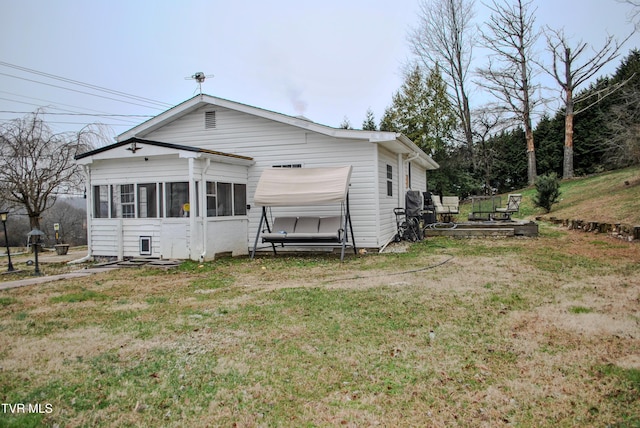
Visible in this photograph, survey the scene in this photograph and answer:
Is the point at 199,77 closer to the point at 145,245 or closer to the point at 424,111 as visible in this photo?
the point at 145,245

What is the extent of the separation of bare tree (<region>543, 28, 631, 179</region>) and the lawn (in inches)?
788

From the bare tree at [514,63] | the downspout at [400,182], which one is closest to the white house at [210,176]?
the downspout at [400,182]

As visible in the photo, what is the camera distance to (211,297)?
585 centimetres

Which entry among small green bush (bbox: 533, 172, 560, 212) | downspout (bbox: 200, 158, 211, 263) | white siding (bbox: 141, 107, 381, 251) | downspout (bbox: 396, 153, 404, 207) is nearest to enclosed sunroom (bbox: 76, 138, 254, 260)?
downspout (bbox: 200, 158, 211, 263)

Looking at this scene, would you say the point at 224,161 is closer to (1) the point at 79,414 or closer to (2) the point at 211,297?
(2) the point at 211,297

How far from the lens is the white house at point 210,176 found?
9.62 meters

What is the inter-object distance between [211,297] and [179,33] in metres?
15.7

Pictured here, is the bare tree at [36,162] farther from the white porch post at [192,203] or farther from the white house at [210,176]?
the white porch post at [192,203]

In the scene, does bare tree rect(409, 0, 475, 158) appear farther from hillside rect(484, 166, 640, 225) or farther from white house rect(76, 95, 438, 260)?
white house rect(76, 95, 438, 260)

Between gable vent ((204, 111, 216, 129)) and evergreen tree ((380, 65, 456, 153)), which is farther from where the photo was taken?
evergreen tree ((380, 65, 456, 153))

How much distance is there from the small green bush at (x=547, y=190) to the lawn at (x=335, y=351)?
35.8ft

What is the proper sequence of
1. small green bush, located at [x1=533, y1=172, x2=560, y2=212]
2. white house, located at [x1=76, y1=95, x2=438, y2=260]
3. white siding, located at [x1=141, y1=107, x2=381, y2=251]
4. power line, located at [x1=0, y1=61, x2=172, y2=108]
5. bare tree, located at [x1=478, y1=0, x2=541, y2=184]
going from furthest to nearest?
bare tree, located at [x1=478, y1=0, x2=541, y2=184] < small green bush, located at [x1=533, y1=172, x2=560, y2=212] < power line, located at [x1=0, y1=61, x2=172, y2=108] < white siding, located at [x1=141, y1=107, x2=381, y2=251] < white house, located at [x1=76, y1=95, x2=438, y2=260]

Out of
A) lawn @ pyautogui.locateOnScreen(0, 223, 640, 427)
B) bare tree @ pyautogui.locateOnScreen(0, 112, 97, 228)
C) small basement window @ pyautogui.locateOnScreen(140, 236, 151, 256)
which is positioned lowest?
lawn @ pyautogui.locateOnScreen(0, 223, 640, 427)

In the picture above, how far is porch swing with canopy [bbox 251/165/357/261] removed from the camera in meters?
9.29
